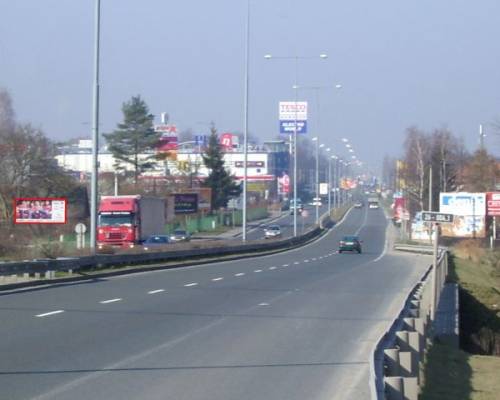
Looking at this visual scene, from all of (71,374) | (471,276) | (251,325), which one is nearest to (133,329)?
(251,325)

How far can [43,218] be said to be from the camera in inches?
1592

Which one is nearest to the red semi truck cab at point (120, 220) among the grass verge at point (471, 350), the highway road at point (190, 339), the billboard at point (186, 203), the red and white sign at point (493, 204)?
the grass verge at point (471, 350)

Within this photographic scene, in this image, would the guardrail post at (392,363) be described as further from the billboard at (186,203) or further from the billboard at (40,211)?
the billboard at (186,203)

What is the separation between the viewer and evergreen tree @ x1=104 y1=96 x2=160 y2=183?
10375 centimetres

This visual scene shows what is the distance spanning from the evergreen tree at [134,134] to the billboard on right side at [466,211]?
119 ft

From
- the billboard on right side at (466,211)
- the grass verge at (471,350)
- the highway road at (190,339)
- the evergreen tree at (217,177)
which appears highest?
the evergreen tree at (217,177)

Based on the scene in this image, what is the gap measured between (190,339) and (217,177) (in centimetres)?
10049

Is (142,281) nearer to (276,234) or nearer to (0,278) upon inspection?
(0,278)

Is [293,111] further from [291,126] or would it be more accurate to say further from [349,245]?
[349,245]

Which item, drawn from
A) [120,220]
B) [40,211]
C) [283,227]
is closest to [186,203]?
[283,227]

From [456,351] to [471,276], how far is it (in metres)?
27.4

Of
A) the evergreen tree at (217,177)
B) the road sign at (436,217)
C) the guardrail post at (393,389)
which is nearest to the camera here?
the guardrail post at (393,389)

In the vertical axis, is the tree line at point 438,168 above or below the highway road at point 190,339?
above

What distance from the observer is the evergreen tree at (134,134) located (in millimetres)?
103750
